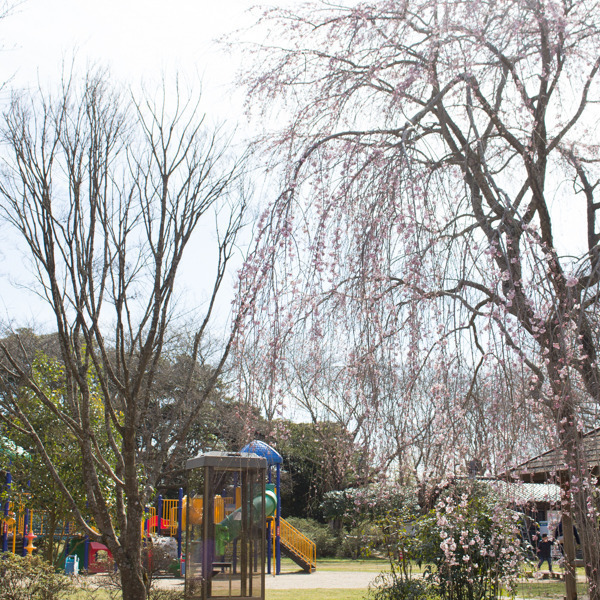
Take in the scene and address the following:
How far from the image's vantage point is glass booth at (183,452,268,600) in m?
6.13

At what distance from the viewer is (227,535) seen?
6.23 m

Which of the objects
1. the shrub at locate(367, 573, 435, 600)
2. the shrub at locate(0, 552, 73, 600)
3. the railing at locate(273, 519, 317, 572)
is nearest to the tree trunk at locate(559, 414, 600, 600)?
the shrub at locate(367, 573, 435, 600)

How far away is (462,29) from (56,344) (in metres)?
17.9

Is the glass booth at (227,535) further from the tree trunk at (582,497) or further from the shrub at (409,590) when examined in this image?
the tree trunk at (582,497)

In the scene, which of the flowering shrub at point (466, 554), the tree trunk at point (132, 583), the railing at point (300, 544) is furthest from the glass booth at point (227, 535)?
the railing at point (300, 544)

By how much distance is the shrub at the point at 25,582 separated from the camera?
577 cm

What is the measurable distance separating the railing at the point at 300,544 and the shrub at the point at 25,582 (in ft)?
28.2

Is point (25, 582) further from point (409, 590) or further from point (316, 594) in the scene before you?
point (316, 594)

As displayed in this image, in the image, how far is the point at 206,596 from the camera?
6078 mm

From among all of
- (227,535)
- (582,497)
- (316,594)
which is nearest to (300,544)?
(316,594)

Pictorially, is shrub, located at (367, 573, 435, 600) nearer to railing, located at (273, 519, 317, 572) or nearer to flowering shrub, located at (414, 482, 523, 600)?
flowering shrub, located at (414, 482, 523, 600)

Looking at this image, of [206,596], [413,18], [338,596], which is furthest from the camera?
[338,596]

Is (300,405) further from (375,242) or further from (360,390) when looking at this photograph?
(375,242)

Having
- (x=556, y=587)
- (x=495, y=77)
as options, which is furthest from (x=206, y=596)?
→ (x=556, y=587)
